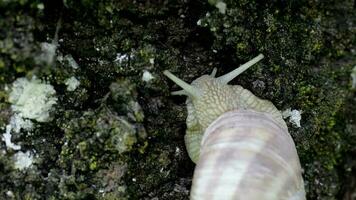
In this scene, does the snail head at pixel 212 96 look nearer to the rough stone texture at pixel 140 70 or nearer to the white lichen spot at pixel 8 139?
the rough stone texture at pixel 140 70

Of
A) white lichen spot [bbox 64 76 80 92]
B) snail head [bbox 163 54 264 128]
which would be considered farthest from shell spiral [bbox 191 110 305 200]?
white lichen spot [bbox 64 76 80 92]

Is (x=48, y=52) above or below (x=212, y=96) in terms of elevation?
above

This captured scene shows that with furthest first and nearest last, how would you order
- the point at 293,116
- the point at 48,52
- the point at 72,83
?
1. the point at 293,116
2. the point at 72,83
3. the point at 48,52

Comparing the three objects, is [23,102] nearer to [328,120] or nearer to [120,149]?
[120,149]

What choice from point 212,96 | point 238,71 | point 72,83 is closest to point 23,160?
point 72,83

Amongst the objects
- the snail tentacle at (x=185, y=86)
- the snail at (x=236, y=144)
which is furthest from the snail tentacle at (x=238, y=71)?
the snail tentacle at (x=185, y=86)

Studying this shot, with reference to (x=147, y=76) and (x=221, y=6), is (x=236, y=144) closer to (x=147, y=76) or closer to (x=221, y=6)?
(x=147, y=76)

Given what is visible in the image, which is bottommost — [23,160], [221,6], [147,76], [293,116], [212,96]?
[293,116]

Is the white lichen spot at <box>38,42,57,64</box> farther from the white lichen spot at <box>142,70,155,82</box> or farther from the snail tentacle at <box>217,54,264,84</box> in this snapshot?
the snail tentacle at <box>217,54,264,84</box>
